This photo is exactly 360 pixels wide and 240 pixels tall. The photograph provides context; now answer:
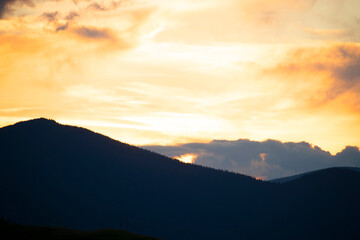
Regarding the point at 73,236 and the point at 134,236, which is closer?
the point at 134,236

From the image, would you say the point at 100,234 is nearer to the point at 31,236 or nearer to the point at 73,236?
the point at 73,236

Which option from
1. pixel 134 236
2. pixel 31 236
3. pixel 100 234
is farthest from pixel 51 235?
pixel 134 236

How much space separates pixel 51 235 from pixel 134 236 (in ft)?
124

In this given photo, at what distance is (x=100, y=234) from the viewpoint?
5935 inches

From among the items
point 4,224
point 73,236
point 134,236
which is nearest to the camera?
point 134,236

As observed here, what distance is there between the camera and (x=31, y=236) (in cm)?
16188

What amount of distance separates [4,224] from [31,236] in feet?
88.7

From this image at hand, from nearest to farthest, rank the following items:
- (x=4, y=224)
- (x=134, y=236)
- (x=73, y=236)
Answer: (x=134, y=236) → (x=73, y=236) → (x=4, y=224)

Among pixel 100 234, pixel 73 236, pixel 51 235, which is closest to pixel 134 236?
pixel 100 234

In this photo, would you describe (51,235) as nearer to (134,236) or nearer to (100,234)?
(100,234)

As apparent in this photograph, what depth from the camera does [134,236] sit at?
147125mm

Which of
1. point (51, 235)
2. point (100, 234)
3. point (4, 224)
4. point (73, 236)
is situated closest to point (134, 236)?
point (100, 234)

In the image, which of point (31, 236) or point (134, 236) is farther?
point (31, 236)

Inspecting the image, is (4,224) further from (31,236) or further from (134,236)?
(134,236)
